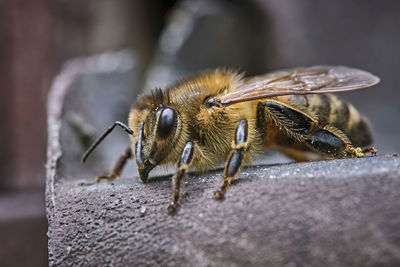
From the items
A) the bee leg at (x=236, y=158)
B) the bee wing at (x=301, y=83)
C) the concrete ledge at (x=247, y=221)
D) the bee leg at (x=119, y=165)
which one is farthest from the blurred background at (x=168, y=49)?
the bee leg at (x=236, y=158)

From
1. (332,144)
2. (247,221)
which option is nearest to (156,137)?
(247,221)

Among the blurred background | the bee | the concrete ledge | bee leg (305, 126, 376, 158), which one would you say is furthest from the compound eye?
the blurred background

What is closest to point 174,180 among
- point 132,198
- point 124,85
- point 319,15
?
point 132,198

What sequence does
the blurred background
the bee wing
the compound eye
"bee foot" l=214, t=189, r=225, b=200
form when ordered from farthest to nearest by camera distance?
the blurred background
the bee wing
the compound eye
"bee foot" l=214, t=189, r=225, b=200

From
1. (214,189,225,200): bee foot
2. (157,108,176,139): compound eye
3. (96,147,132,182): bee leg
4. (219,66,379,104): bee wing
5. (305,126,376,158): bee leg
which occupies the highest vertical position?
(219,66,379,104): bee wing

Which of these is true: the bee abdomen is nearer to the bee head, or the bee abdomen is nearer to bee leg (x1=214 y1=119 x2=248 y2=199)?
bee leg (x1=214 y1=119 x2=248 y2=199)

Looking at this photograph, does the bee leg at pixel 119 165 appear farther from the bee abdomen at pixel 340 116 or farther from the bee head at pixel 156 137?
the bee abdomen at pixel 340 116
